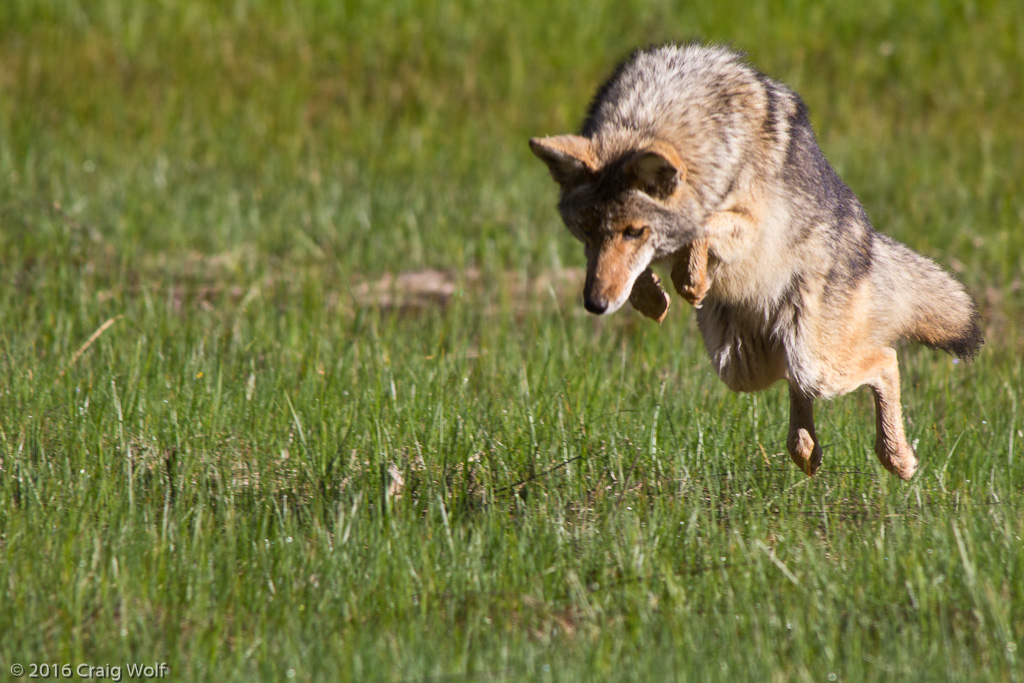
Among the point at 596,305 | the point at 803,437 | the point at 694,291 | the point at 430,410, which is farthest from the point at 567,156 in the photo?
the point at 430,410

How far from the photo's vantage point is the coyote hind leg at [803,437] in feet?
15.7

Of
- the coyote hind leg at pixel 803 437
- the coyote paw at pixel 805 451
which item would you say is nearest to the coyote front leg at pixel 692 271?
the coyote hind leg at pixel 803 437

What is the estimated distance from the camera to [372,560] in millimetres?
4023

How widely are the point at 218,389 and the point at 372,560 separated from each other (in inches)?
75.4

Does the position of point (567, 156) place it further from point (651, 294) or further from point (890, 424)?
point (890, 424)

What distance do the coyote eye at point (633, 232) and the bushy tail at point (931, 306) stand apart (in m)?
1.53

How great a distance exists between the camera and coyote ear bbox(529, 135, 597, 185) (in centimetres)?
410

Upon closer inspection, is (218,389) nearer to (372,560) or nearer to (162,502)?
(162,502)

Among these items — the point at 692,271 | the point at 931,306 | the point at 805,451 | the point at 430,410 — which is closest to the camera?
the point at 692,271

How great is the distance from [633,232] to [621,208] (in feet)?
0.32

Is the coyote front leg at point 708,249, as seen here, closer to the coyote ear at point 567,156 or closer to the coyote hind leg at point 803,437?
the coyote ear at point 567,156

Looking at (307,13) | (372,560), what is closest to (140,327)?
(372,560)

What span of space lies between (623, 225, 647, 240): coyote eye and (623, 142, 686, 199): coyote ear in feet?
0.42

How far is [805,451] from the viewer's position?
15.7ft
